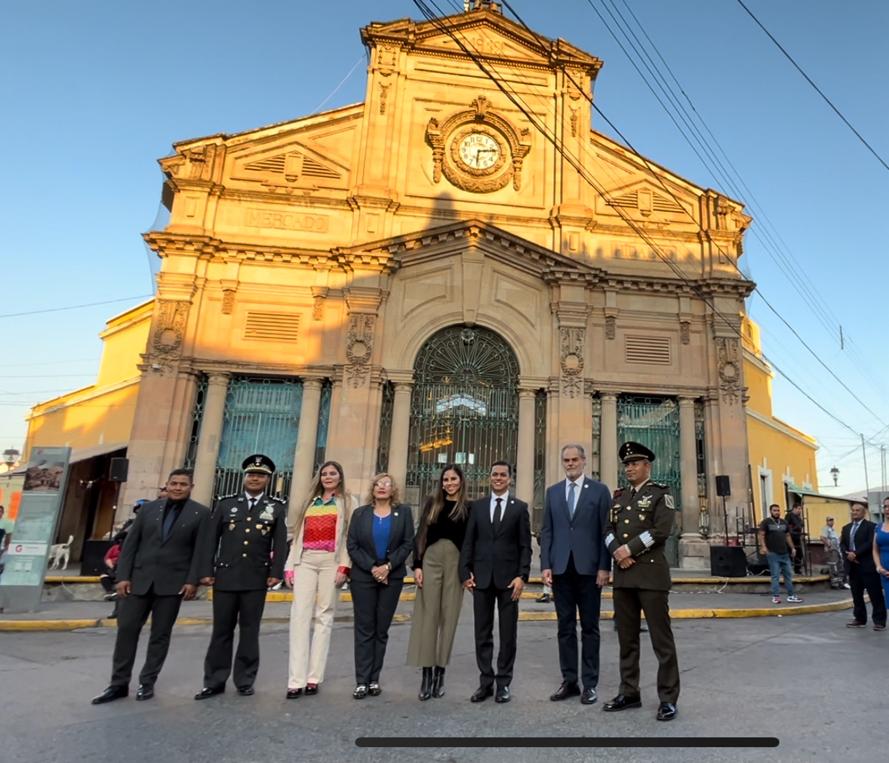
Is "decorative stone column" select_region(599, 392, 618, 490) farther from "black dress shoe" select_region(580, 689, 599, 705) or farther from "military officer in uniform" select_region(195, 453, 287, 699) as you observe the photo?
"military officer in uniform" select_region(195, 453, 287, 699)

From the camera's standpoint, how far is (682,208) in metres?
20.1

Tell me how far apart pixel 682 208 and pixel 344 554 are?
18.5 metres

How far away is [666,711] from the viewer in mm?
4355

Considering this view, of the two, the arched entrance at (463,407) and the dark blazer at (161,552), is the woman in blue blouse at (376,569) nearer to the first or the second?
the dark blazer at (161,552)

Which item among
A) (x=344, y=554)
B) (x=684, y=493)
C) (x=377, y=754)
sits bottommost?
(x=377, y=754)

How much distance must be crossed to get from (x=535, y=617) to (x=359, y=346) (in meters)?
10.1

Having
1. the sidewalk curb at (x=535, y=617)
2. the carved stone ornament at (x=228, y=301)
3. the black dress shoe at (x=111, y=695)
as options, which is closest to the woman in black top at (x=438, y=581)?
the black dress shoe at (x=111, y=695)

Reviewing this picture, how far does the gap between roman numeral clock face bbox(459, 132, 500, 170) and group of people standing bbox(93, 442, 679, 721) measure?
54.4 ft

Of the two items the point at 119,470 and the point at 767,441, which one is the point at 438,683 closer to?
the point at 119,470

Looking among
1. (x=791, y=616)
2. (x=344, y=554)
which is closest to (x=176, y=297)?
(x=344, y=554)

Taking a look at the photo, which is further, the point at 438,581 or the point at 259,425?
the point at 259,425

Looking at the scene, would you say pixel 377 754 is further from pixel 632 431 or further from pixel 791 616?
pixel 632 431

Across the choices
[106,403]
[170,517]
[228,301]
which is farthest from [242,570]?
[106,403]

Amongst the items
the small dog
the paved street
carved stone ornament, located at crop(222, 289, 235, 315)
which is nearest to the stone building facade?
carved stone ornament, located at crop(222, 289, 235, 315)
